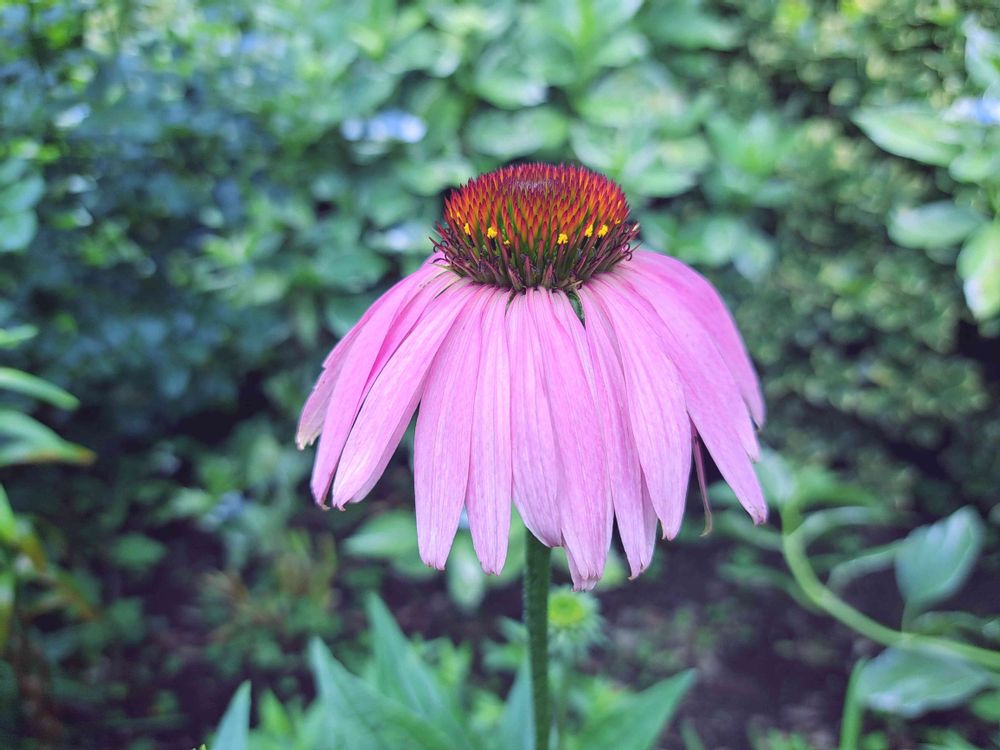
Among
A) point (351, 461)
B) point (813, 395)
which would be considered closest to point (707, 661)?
point (813, 395)

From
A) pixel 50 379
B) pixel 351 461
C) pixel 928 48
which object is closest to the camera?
pixel 351 461

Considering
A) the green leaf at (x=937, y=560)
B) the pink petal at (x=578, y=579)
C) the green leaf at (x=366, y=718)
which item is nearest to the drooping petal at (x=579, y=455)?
the pink petal at (x=578, y=579)

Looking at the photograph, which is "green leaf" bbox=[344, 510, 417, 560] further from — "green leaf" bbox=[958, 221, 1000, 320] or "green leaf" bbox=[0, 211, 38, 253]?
"green leaf" bbox=[958, 221, 1000, 320]

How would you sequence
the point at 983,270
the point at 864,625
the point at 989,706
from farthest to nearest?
the point at 864,625, the point at 989,706, the point at 983,270

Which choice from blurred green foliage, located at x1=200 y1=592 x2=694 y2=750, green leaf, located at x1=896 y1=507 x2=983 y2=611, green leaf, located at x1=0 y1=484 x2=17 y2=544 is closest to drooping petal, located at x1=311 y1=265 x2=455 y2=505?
blurred green foliage, located at x1=200 y1=592 x2=694 y2=750

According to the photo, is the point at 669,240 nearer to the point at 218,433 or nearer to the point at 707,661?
the point at 707,661

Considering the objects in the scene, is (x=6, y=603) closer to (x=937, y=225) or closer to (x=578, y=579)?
(x=578, y=579)

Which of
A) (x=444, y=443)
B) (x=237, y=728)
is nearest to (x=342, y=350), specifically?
(x=444, y=443)
